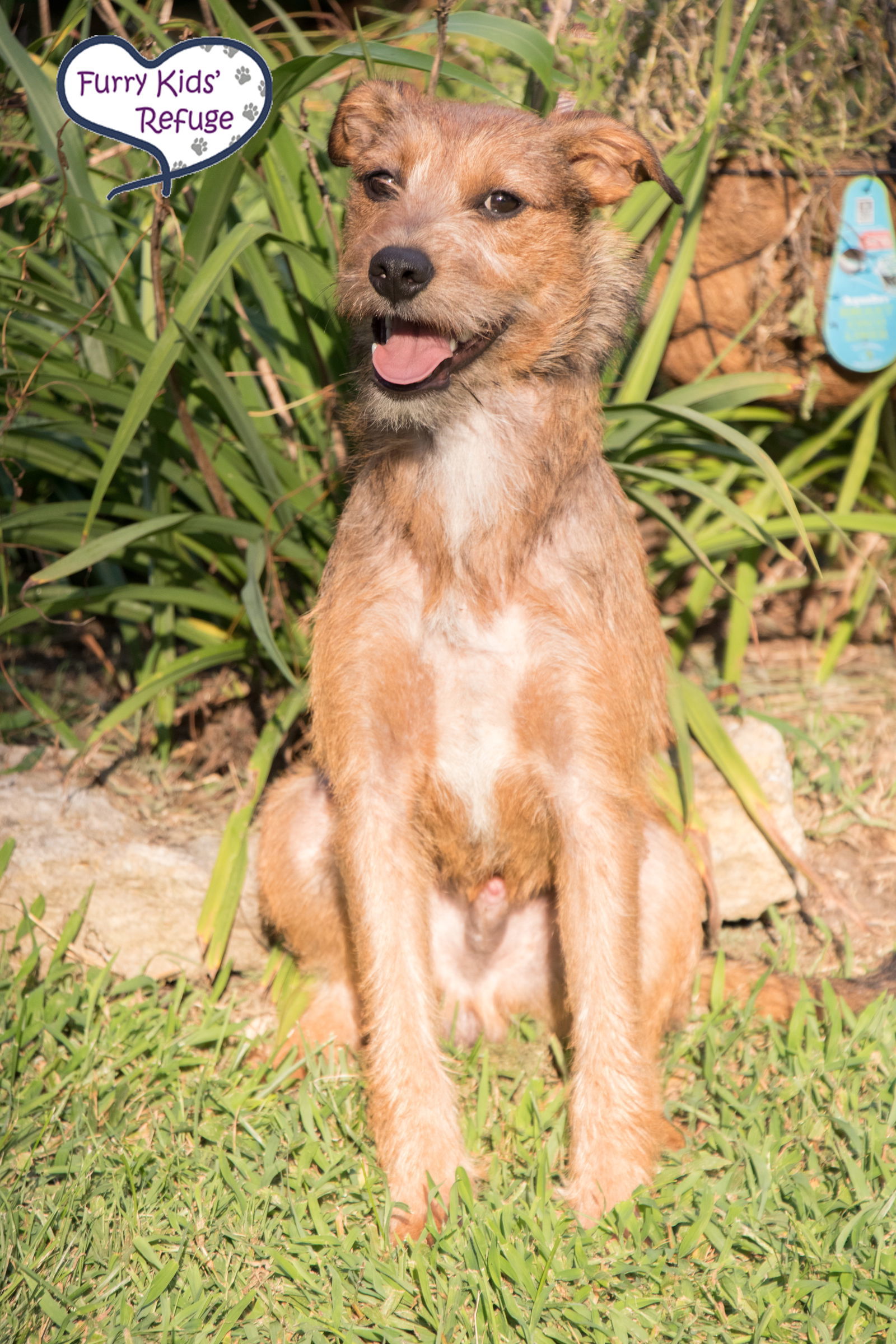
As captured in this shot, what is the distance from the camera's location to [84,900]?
3.14m

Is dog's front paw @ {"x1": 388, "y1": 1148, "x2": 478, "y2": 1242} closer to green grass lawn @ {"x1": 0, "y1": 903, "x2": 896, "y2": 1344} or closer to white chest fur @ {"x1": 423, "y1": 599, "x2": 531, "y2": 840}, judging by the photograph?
green grass lawn @ {"x1": 0, "y1": 903, "x2": 896, "y2": 1344}

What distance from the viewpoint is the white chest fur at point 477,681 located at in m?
2.48

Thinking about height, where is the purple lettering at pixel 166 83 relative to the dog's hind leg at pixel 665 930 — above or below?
above

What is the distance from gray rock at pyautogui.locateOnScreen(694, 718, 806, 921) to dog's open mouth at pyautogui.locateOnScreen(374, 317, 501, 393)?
5.79 ft

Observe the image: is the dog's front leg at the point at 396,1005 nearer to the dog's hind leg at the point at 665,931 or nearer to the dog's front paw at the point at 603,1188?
the dog's front paw at the point at 603,1188

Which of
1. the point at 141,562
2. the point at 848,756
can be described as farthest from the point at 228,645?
the point at 848,756

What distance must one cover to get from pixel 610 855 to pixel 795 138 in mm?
2673

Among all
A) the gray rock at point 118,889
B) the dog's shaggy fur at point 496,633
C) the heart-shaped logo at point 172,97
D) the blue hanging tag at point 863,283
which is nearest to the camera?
A: the dog's shaggy fur at point 496,633

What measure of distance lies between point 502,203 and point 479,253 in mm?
173

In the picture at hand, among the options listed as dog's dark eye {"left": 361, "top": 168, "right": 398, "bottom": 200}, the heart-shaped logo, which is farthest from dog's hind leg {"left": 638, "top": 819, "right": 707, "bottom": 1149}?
the heart-shaped logo

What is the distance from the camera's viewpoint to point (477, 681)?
248 cm

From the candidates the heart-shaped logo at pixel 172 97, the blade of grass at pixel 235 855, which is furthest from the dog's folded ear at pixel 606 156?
the blade of grass at pixel 235 855

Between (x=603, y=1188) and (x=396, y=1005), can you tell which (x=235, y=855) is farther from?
(x=603, y=1188)

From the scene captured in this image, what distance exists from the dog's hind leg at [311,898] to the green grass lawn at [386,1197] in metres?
0.14
